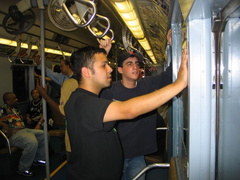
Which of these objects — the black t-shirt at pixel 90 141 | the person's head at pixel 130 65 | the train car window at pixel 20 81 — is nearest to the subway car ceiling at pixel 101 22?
the person's head at pixel 130 65

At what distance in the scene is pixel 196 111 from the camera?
0.90 m

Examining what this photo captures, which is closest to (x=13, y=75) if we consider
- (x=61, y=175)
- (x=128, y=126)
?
(x=61, y=175)

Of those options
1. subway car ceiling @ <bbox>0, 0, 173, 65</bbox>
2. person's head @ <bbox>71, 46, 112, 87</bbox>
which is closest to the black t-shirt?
person's head @ <bbox>71, 46, 112, 87</bbox>

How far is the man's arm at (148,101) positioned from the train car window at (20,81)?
5.12 meters

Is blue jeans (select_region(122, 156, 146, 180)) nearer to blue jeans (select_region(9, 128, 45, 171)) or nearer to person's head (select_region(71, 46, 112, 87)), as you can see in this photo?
person's head (select_region(71, 46, 112, 87))

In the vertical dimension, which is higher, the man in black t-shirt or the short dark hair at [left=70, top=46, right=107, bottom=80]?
the short dark hair at [left=70, top=46, right=107, bottom=80]

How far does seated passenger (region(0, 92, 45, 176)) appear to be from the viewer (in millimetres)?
3736

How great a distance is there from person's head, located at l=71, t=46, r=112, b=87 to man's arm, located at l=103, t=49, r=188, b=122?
1.17 feet

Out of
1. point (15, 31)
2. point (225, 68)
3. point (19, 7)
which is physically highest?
point (19, 7)

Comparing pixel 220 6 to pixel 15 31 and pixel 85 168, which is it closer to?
pixel 85 168

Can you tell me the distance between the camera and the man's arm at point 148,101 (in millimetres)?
1034

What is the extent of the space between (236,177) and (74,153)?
1032 millimetres

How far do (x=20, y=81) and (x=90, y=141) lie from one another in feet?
17.9

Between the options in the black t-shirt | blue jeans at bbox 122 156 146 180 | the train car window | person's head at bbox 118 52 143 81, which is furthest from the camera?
the train car window
